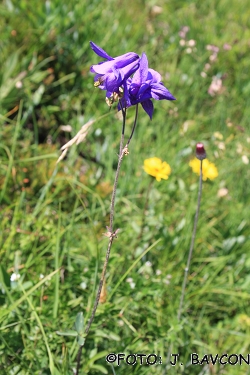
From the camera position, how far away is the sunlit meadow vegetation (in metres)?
1.60

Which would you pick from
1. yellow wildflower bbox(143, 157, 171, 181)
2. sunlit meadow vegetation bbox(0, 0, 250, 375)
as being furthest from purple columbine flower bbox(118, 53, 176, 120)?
yellow wildflower bbox(143, 157, 171, 181)

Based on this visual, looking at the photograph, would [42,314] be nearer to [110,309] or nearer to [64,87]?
[110,309]

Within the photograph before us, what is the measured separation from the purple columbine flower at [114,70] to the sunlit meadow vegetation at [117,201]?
1.78ft

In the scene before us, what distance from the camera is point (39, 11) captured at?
3010 mm

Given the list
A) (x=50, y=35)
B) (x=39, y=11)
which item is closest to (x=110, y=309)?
(x=50, y=35)

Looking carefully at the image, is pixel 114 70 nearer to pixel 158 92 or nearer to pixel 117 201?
pixel 158 92

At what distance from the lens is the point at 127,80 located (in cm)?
113

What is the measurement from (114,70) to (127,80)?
0.08 m

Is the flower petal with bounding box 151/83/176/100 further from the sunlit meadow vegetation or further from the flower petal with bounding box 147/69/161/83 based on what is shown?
the sunlit meadow vegetation

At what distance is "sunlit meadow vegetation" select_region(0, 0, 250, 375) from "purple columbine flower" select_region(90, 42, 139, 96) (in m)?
0.54

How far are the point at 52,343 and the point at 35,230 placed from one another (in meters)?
0.56

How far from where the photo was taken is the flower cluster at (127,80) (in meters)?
1.07

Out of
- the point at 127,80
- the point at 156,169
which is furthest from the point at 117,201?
the point at 127,80

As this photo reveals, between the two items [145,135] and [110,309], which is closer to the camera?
[110,309]
